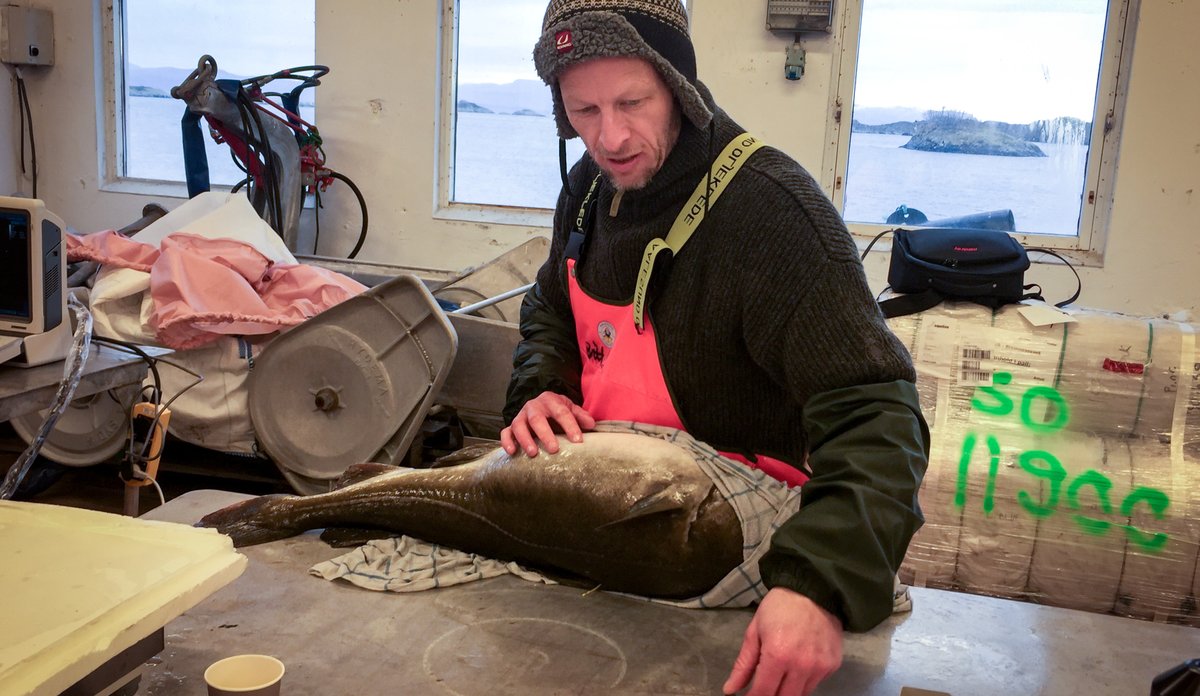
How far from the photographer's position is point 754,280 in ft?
5.61

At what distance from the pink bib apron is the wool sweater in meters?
0.02

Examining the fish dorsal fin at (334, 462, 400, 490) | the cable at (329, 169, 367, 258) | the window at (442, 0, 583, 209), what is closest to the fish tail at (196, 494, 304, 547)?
the fish dorsal fin at (334, 462, 400, 490)

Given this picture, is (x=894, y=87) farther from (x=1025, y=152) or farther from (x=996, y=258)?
(x=996, y=258)

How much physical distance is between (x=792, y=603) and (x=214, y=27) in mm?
5967

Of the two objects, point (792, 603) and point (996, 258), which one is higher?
point (996, 258)

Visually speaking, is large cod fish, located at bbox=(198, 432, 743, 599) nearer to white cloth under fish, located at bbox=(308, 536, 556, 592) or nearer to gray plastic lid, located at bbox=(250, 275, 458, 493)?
white cloth under fish, located at bbox=(308, 536, 556, 592)

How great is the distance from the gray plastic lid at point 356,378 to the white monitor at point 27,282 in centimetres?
A: 131

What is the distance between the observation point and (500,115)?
571 centimetres

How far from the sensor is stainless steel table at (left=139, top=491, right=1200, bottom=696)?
156cm

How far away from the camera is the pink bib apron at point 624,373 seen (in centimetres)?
189

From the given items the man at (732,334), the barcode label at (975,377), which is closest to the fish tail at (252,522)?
the man at (732,334)

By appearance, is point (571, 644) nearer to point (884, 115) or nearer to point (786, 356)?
point (786, 356)

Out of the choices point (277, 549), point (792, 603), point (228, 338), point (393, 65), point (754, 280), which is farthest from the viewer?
point (393, 65)

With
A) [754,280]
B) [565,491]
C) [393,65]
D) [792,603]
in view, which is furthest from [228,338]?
[792,603]
